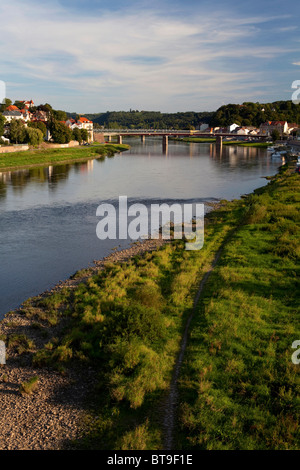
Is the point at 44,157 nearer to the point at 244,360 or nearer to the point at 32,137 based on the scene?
the point at 32,137

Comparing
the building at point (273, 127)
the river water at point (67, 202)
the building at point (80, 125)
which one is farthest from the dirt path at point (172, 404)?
the building at point (273, 127)

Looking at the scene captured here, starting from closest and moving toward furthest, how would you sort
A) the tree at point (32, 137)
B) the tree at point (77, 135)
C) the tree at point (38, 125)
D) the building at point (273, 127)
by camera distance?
the tree at point (32, 137), the tree at point (38, 125), the tree at point (77, 135), the building at point (273, 127)

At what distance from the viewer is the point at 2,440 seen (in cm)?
785

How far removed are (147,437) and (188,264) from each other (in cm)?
1062

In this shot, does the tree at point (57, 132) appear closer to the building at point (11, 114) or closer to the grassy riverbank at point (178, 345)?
the building at point (11, 114)

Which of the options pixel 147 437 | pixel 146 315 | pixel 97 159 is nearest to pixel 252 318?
pixel 146 315

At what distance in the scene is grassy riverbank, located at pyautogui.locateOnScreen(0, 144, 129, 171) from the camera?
59.2 metres

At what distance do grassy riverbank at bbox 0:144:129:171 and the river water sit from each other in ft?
9.74

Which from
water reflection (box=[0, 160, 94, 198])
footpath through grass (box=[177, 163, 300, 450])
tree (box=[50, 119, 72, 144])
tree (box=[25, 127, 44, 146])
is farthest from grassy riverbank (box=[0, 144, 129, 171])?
footpath through grass (box=[177, 163, 300, 450])

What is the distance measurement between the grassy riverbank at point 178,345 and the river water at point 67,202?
2.45 m

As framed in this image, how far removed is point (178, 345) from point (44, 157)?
63311 millimetres

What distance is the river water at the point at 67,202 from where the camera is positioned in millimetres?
18406

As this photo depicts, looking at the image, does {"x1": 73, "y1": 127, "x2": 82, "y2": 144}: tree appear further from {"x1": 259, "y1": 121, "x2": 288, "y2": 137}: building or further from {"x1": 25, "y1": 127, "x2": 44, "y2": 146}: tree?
{"x1": 259, "y1": 121, "x2": 288, "y2": 137}: building
